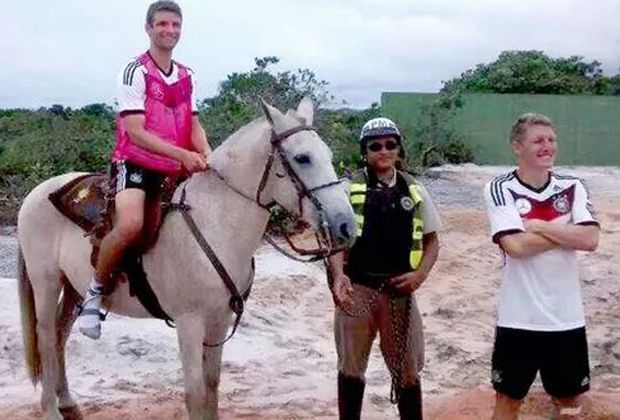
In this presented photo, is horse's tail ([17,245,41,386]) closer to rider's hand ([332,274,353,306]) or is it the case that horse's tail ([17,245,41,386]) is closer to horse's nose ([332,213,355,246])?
rider's hand ([332,274,353,306])

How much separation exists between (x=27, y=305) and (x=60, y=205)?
85 centimetres

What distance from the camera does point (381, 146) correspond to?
462 cm

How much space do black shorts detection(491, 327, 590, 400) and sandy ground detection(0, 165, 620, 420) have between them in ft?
6.26

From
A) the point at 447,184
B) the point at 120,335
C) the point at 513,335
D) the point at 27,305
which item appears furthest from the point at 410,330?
the point at 447,184

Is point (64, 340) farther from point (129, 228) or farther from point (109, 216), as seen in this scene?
point (129, 228)

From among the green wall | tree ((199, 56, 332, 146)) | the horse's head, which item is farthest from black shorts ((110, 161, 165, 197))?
the green wall

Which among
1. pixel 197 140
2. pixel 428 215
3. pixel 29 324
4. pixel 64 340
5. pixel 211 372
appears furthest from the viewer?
pixel 64 340

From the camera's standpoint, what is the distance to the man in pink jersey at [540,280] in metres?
4.16

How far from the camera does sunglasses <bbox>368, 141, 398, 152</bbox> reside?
15.1 ft

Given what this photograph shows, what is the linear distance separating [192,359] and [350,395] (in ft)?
2.71

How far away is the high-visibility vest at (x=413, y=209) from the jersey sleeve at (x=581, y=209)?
0.80 m

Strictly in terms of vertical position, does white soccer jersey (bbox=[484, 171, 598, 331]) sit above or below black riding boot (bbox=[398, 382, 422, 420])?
above

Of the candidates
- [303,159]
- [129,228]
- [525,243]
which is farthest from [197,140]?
[525,243]

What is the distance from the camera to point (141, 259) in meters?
4.90
